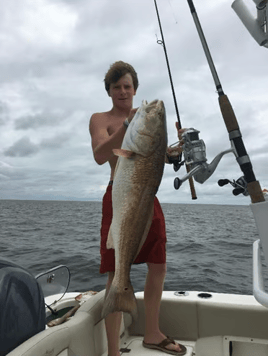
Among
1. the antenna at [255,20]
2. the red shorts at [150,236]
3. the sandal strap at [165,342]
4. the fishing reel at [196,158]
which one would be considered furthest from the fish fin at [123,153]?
the sandal strap at [165,342]

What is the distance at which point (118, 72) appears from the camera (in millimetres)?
2248

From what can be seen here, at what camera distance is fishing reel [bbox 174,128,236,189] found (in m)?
1.75

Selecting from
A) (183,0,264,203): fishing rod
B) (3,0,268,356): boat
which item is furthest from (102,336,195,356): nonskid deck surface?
(183,0,264,203): fishing rod

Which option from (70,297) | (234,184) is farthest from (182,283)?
(234,184)

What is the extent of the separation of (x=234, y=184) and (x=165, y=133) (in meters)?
0.54

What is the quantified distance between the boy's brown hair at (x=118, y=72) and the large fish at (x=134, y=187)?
56 cm

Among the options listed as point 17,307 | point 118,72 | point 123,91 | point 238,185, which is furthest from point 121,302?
point 118,72

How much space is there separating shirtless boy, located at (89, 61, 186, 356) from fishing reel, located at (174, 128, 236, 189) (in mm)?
509

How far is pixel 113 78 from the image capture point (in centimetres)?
225

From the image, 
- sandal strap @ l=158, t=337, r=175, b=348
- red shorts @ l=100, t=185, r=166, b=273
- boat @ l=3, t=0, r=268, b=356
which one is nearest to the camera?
red shorts @ l=100, t=185, r=166, b=273

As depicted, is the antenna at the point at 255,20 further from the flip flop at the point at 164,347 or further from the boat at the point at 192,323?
the flip flop at the point at 164,347

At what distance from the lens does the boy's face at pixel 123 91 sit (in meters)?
2.25

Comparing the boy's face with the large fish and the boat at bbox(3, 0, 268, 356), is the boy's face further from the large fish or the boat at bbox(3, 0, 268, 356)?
the boat at bbox(3, 0, 268, 356)

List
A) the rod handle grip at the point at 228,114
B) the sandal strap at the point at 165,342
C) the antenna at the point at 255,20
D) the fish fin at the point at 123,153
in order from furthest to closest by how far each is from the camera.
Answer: the sandal strap at the point at 165,342 < the rod handle grip at the point at 228,114 < the antenna at the point at 255,20 < the fish fin at the point at 123,153
